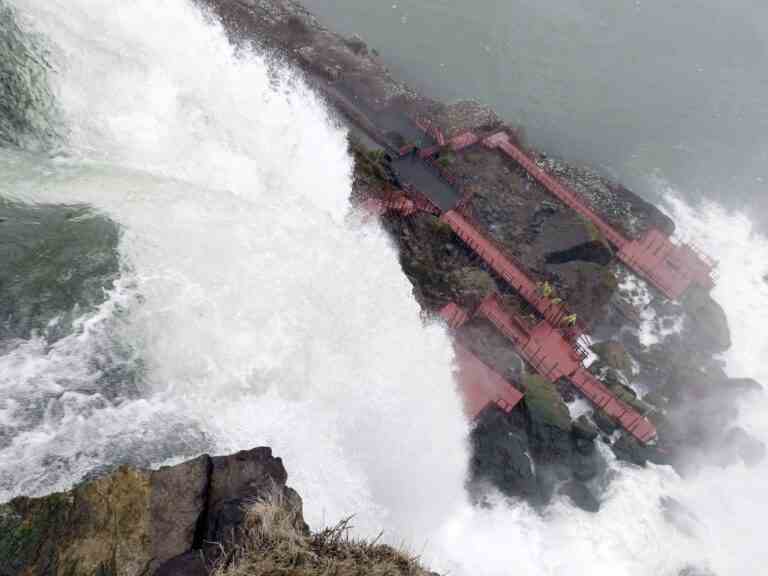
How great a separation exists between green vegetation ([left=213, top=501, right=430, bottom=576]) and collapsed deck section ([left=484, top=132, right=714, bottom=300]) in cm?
2469

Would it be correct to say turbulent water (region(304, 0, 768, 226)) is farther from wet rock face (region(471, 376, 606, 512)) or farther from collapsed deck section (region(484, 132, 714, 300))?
wet rock face (region(471, 376, 606, 512))

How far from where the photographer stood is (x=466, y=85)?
38406 mm

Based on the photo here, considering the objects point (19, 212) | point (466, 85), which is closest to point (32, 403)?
point (19, 212)

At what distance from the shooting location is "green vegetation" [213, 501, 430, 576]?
25.8ft

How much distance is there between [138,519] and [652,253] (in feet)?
91.8

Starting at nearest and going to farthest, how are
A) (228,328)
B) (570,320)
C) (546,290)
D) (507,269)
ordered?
1. (228,328)
2. (570,320)
3. (546,290)
4. (507,269)

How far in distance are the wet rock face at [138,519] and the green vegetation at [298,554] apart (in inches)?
38.6

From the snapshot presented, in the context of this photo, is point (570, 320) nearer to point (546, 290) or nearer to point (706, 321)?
point (546, 290)

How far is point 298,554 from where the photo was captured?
806 centimetres

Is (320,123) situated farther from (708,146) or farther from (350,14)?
(708,146)

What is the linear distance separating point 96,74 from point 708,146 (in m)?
39.0

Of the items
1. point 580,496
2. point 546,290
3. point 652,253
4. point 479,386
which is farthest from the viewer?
point 652,253

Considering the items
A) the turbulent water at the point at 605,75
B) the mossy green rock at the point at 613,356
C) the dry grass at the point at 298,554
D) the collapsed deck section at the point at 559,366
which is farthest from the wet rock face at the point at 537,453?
the turbulent water at the point at 605,75

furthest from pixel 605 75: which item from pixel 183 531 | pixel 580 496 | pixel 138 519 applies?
pixel 138 519
